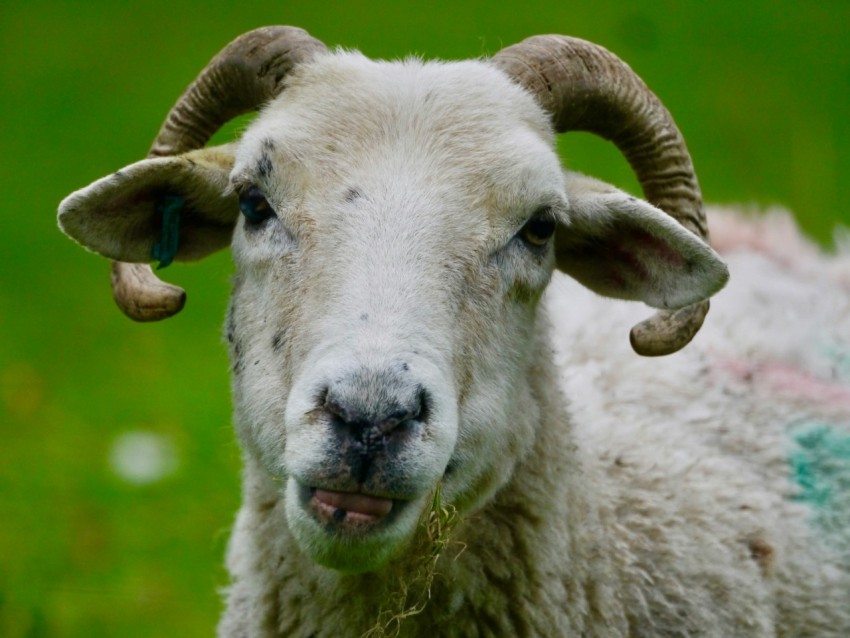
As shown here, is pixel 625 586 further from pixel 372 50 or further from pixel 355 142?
pixel 372 50

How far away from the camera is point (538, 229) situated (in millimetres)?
3824

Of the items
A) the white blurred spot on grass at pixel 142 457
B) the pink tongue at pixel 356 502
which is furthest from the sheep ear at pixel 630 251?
the white blurred spot on grass at pixel 142 457

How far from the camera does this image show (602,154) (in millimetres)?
14344

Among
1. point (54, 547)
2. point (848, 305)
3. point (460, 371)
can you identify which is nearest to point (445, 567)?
point (460, 371)

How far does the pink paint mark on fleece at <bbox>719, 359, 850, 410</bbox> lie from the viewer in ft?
17.0

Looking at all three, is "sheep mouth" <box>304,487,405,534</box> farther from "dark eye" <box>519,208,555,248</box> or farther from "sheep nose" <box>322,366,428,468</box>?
"dark eye" <box>519,208,555,248</box>

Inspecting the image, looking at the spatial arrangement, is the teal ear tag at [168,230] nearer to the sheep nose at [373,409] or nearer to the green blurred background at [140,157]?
the green blurred background at [140,157]

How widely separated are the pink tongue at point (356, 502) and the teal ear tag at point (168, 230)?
4.35 ft

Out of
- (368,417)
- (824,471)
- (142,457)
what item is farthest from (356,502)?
(142,457)

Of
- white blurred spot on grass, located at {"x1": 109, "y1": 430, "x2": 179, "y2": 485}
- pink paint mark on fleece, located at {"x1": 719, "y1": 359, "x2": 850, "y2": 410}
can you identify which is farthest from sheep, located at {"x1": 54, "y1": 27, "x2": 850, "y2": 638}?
white blurred spot on grass, located at {"x1": 109, "y1": 430, "x2": 179, "y2": 485}

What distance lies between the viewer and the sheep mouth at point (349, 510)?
318 centimetres

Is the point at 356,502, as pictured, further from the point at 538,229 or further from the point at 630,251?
the point at 630,251

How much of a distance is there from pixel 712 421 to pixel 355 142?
1.97m

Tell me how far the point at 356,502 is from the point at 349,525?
7cm
